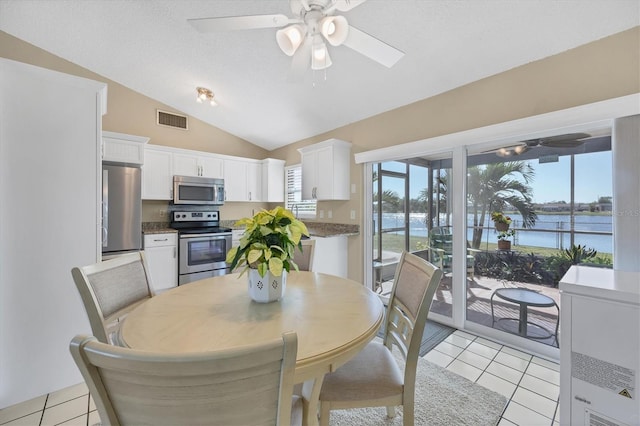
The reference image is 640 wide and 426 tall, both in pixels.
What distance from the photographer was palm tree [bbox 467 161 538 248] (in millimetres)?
2400

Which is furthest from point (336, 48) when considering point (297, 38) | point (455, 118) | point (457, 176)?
point (457, 176)

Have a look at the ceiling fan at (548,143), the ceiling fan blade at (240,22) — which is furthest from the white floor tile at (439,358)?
the ceiling fan blade at (240,22)

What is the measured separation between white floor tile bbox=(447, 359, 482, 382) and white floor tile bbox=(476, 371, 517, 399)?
0.04 meters

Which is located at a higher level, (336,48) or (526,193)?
(336,48)

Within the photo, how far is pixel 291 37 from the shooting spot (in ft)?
4.96

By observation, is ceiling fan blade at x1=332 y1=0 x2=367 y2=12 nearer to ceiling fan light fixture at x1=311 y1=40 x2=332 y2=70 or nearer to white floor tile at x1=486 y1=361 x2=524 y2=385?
ceiling fan light fixture at x1=311 y1=40 x2=332 y2=70

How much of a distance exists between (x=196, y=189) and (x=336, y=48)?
281 centimetres

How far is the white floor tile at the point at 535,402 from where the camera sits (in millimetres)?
1638

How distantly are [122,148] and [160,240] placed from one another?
1209mm

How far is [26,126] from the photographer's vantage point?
1748 millimetres

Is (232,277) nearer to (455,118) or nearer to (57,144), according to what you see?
(57,144)

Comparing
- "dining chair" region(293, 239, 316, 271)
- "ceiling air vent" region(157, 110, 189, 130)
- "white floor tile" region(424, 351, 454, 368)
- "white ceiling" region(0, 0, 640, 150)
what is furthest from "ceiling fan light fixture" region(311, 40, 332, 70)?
"ceiling air vent" region(157, 110, 189, 130)

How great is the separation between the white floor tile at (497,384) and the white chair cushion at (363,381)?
1.09m

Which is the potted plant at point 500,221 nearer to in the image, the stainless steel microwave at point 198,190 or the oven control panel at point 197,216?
the stainless steel microwave at point 198,190
